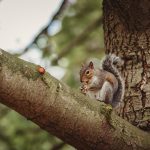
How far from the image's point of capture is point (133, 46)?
2414 millimetres

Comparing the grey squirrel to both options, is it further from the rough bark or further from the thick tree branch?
the thick tree branch

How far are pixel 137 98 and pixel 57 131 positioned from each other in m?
0.67

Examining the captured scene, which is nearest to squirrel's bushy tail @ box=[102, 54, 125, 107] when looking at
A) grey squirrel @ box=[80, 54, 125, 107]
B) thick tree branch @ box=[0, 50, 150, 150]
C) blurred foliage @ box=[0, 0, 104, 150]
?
grey squirrel @ box=[80, 54, 125, 107]

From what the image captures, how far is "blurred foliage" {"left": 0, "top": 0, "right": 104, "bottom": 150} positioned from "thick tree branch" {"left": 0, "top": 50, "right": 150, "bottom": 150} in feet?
4.27

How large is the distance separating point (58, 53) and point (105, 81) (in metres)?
1.37

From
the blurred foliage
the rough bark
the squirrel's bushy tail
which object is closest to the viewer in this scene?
the rough bark

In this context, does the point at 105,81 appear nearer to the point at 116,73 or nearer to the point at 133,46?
the point at 116,73

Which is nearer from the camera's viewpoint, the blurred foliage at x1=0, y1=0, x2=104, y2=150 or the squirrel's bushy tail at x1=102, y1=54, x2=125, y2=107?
the squirrel's bushy tail at x1=102, y1=54, x2=125, y2=107

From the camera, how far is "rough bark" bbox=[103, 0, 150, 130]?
7.32ft

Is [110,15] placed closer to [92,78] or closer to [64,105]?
[92,78]

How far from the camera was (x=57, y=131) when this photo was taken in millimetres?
1795

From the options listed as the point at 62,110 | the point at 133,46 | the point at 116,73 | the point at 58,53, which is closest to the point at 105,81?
the point at 116,73

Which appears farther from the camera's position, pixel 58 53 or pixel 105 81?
pixel 58 53

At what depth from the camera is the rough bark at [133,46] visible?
2232 mm
